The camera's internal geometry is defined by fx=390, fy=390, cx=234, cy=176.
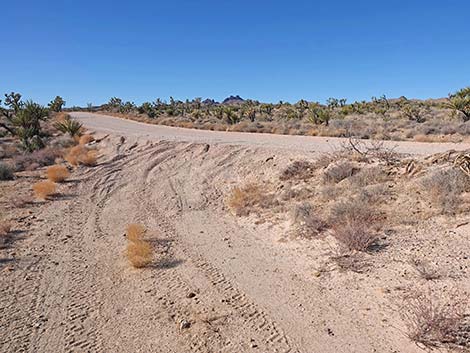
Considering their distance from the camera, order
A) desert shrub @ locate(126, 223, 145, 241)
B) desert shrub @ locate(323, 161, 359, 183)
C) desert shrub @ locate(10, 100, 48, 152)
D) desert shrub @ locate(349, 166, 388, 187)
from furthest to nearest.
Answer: desert shrub @ locate(10, 100, 48, 152)
desert shrub @ locate(323, 161, 359, 183)
desert shrub @ locate(349, 166, 388, 187)
desert shrub @ locate(126, 223, 145, 241)

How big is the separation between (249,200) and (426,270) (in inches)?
228

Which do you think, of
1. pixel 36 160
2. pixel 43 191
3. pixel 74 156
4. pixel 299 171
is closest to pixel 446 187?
pixel 299 171

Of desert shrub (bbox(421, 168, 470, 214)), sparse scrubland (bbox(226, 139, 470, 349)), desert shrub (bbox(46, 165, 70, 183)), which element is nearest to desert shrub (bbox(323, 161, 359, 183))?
sparse scrubland (bbox(226, 139, 470, 349))

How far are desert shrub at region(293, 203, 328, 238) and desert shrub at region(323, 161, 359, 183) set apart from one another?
168cm

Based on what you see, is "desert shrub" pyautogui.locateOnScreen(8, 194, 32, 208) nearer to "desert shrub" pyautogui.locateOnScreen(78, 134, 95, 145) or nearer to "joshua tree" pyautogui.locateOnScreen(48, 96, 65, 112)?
"desert shrub" pyautogui.locateOnScreen(78, 134, 95, 145)

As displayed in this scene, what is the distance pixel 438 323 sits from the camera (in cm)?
463

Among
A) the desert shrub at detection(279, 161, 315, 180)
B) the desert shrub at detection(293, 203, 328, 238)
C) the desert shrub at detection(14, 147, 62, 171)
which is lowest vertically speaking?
the desert shrub at detection(293, 203, 328, 238)

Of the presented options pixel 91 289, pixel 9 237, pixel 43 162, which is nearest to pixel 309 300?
pixel 91 289

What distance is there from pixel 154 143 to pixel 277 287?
601 inches

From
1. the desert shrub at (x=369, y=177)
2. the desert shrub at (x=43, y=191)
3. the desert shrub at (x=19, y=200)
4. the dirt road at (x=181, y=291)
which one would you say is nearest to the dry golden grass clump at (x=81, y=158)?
the desert shrub at (x=43, y=191)

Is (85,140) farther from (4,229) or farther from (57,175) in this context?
(4,229)

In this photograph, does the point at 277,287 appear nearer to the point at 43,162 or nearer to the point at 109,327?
the point at 109,327

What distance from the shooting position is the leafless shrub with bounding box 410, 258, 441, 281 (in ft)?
19.2

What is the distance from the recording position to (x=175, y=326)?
569cm
